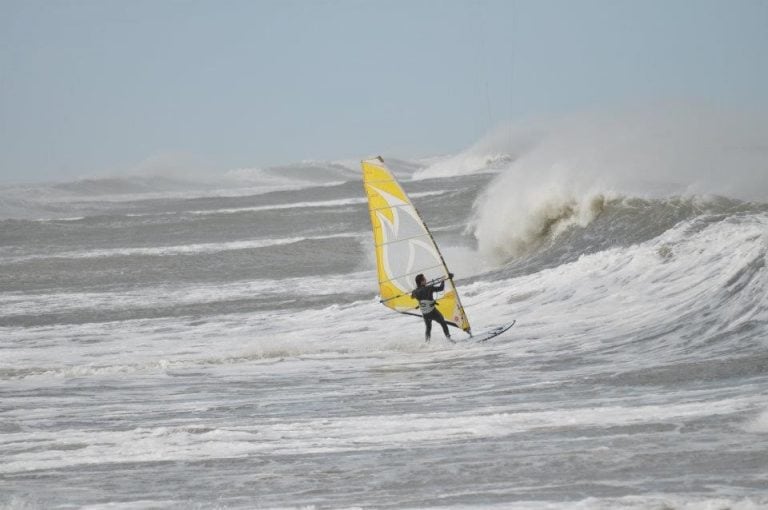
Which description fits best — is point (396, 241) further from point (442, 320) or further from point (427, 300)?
point (442, 320)

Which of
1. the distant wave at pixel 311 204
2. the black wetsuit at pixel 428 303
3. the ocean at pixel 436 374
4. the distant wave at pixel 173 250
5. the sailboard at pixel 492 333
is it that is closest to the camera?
the ocean at pixel 436 374

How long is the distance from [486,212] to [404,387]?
15547mm

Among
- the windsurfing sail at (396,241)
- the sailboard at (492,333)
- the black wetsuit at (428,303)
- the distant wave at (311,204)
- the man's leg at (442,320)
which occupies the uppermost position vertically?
the windsurfing sail at (396,241)

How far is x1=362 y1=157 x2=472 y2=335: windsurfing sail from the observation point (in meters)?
13.8

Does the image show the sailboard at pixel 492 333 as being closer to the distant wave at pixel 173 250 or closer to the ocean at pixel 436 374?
the ocean at pixel 436 374

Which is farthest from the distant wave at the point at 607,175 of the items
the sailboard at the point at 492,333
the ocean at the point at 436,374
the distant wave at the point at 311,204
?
the distant wave at the point at 311,204

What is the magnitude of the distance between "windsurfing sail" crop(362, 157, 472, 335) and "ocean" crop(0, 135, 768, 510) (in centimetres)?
68

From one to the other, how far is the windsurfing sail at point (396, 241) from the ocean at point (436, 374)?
0.68 m

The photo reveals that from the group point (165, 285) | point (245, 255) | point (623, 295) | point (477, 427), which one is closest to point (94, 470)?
point (477, 427)

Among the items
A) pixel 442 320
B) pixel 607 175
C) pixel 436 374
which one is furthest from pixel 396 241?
pixel 607 175

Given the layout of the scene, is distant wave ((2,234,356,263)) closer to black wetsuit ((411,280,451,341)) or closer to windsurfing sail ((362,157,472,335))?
windsurfing sail ((362,157,472,335))

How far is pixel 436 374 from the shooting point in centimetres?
1135

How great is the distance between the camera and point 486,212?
25.9 m

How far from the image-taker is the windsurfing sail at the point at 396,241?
543 inches
